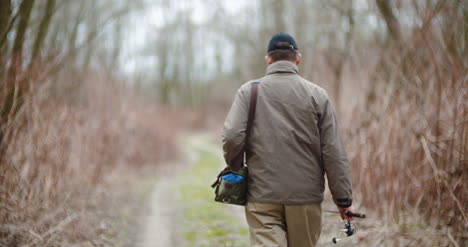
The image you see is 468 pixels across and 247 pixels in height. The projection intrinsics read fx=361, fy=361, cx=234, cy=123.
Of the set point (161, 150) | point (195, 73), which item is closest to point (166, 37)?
point (195, 73)

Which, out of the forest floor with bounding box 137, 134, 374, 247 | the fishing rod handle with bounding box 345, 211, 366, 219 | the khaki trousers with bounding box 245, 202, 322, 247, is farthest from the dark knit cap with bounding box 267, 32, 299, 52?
the forest floor with bounding box 137, 134, 374, 247

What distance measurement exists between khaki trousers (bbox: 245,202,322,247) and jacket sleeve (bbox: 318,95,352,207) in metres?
0.19

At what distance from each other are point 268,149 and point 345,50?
4.18m

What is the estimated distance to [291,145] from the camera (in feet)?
8.32

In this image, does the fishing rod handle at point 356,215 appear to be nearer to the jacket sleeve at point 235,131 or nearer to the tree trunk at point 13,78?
the jacket sleeve at point 235,131

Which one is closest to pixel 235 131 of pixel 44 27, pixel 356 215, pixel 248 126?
pixel 248 126

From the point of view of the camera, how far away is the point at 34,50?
4.36 meters

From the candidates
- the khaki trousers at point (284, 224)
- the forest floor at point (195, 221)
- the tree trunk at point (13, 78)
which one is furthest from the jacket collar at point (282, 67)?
the tree trunk at point (13, 78)

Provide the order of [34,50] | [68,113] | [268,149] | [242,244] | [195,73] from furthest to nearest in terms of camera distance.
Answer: [195,73]
[68,113]
[242,244]
[34,50]
[268,149]

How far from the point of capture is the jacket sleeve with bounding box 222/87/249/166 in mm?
2539

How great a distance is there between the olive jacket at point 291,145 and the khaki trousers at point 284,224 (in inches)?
2.7

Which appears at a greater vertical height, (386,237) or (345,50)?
(345,50)

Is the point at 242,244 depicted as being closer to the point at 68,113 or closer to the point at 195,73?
the point at 68,113

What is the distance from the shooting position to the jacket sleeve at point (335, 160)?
98.8 inches
